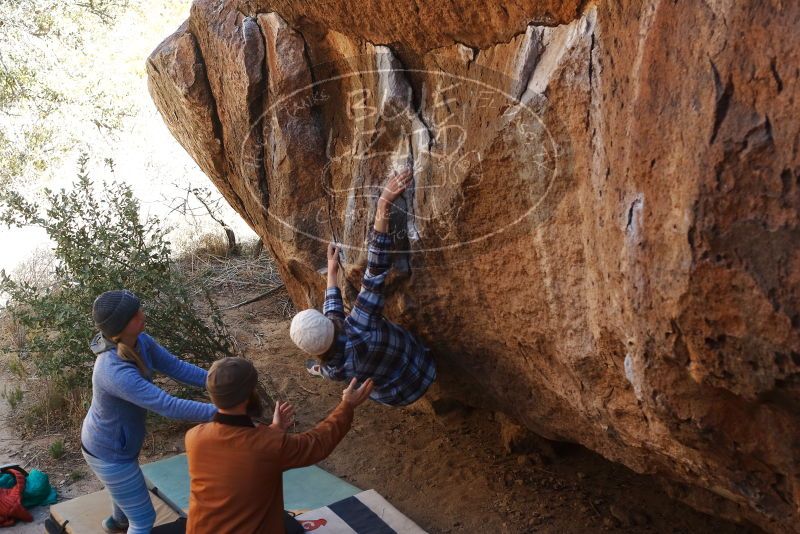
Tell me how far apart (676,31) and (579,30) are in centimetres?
52

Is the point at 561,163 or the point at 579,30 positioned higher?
the point at 579,30

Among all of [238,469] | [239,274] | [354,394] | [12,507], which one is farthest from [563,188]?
[239,274]

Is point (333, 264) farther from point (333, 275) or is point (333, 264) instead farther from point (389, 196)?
point (389, 196)

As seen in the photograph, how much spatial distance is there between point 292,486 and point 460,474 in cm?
96

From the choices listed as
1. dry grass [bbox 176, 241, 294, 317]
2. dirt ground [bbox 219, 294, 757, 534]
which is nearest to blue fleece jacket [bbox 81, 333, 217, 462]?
dirt ground [bbox 219, 294, 757, 534]

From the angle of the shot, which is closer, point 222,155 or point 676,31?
point 676,31

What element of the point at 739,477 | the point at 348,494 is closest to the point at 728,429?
the point at 739,477

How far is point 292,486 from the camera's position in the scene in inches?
166

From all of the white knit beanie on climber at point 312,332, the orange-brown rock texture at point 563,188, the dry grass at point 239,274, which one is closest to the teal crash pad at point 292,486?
the orange-brown rock texture at point 563,188

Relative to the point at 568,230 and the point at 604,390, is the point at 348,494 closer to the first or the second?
the point at 604,390

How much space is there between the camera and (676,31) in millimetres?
1926

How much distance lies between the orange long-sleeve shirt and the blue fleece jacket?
49 centimetres

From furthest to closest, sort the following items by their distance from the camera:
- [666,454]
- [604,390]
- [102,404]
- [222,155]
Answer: [222,155] < [102,404] < [604,390] < [666,454]

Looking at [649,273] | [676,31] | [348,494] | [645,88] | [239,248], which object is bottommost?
[348,494]
